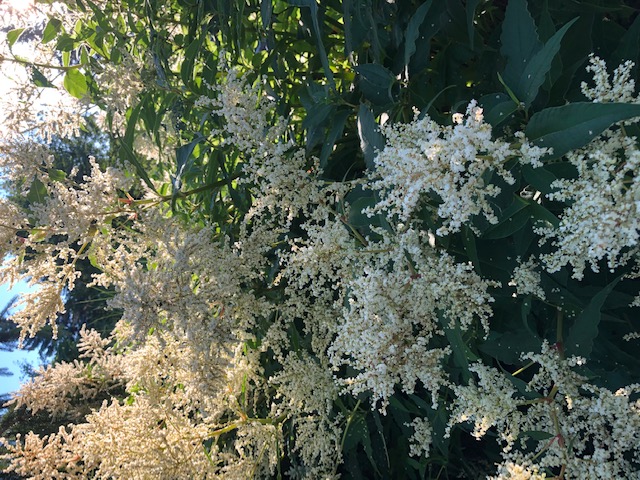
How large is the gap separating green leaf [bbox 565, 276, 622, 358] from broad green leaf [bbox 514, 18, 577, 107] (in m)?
0.48

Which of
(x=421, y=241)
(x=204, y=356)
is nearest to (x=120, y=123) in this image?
(x=204, y=356)

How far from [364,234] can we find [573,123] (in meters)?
0.73

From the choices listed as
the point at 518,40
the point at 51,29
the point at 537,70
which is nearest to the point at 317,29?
the point at 518,40

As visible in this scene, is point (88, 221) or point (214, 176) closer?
point (88, 221)

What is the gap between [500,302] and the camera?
65.6 inches

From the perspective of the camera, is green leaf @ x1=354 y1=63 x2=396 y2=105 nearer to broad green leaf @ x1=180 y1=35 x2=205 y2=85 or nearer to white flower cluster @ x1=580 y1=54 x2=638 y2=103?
white flower cluster @ x1=580 y1=54 x2=638 y2=103

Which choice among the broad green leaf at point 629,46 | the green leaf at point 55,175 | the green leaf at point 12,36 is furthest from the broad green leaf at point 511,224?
the green leaf at point 12,36

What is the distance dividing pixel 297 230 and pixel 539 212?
1.09m

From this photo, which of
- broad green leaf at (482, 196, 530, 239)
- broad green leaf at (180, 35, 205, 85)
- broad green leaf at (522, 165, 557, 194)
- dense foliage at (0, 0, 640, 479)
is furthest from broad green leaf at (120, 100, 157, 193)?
broad green leaf at (522, 165, 557, 194)

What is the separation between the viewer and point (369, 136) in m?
1.54

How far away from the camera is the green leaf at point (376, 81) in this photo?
5.13 ft

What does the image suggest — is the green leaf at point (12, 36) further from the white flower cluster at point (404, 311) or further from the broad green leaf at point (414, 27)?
the white flower cluster at point (404, 311)

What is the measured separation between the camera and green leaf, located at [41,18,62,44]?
229 centimetres

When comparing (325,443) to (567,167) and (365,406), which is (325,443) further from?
(567,167)
